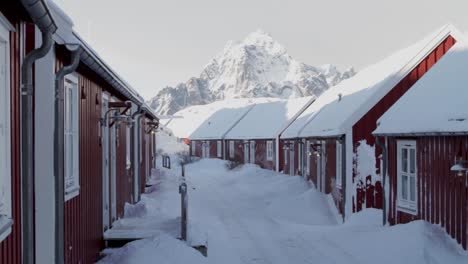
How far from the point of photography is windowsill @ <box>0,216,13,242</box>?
11.8ft

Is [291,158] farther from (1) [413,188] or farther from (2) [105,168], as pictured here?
(2) [105,168]

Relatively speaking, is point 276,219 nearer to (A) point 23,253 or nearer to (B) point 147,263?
(B) point 147,263

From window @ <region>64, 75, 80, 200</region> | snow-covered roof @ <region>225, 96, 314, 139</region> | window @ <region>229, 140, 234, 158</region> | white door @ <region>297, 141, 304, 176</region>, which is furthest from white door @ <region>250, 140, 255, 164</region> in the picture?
window @ <region>64, 75, 80, 200</region>

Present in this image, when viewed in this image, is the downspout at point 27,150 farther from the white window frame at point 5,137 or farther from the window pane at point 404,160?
the window pane at point 404,160

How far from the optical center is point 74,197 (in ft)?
21.5

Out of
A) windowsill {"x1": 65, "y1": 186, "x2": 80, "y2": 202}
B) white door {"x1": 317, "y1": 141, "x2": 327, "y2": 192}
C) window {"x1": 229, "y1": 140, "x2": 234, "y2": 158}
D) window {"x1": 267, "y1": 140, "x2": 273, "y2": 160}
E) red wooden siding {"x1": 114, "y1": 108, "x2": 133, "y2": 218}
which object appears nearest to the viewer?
windowsill {"x1": 65, "y1": 186, "x2": 80, "y2": 202}

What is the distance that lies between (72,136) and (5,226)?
305 centimetres

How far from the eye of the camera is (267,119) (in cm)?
3378

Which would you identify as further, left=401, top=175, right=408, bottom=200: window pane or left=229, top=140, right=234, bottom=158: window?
left=229, top=140, right=234, bottom=158: window

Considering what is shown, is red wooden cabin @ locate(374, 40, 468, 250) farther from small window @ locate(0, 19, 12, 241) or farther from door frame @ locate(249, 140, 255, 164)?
door frame @ locate(249, 140, 255, 164)

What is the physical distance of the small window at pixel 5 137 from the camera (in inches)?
148

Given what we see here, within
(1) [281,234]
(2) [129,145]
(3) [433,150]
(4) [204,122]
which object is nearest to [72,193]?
(3) [433,150]

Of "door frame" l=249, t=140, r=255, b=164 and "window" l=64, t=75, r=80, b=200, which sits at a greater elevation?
"window" l=64, t=75, r=80, b=200

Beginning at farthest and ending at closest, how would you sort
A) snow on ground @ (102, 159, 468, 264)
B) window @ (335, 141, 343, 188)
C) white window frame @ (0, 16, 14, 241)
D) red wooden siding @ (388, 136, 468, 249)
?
window @ (335, 141, 343, 188)
snow on ground @ (102, 159, 468, 264)
red wooden siding @ (388, 136, 468, 249)
white window frame @ (0, 16, 14, 241)
